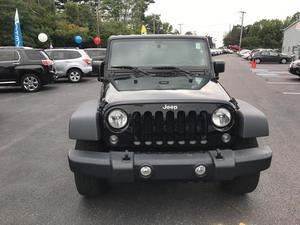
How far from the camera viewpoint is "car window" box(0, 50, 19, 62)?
1308 cm

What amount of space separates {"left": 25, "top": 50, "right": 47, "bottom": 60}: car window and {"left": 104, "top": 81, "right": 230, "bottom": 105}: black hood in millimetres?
10358

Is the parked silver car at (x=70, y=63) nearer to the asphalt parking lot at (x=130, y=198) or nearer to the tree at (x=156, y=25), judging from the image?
the asphalt parking lot at (x=130, y=198)

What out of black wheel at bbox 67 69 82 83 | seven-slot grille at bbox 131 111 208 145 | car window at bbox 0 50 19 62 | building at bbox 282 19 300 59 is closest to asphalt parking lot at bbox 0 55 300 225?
seven-slot grille at bbox 131 111 208 145

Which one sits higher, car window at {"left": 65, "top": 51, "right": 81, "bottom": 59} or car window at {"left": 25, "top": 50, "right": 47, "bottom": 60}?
car window at {"left": 25, "top": 50, "right": 47, "bottom": 60}

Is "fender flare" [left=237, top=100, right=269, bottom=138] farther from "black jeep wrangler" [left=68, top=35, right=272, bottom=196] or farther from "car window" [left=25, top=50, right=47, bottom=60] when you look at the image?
"car window" [left=25, top=50, right=47, bottom=60]

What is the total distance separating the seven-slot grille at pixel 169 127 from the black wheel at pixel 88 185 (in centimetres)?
74

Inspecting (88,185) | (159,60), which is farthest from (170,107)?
(159,60)

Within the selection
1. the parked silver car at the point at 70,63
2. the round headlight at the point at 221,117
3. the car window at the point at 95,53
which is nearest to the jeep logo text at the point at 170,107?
the round headlight at the point at 221,117

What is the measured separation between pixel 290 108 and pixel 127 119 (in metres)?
7.66

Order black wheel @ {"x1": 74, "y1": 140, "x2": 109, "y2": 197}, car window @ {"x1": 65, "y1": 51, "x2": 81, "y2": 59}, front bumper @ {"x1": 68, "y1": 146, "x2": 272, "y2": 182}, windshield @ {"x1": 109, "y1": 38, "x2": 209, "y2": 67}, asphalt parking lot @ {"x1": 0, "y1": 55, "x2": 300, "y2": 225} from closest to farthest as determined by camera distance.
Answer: front bumper @ {"x1": 68, "y1": 146, "x2": 272, "y2": 182} < asphalt parking lot @ {"x1": 0, "y1": 55, "x2": 300, "y2": 225} < black wheel @ {"x1": 74, "y1": 140, "x2": 109, "y2": 197} < windshield @ {"x1": 109, "y1": 38, "x2": 209, "y2": 67} < car window @ {"x1": 65, "y1": 51, "x2": 81, "y2": 59}

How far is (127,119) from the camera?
3488 millimetres

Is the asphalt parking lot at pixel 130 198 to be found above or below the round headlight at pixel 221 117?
below

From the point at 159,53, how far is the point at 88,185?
2022 mm

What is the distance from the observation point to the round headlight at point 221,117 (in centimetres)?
351
